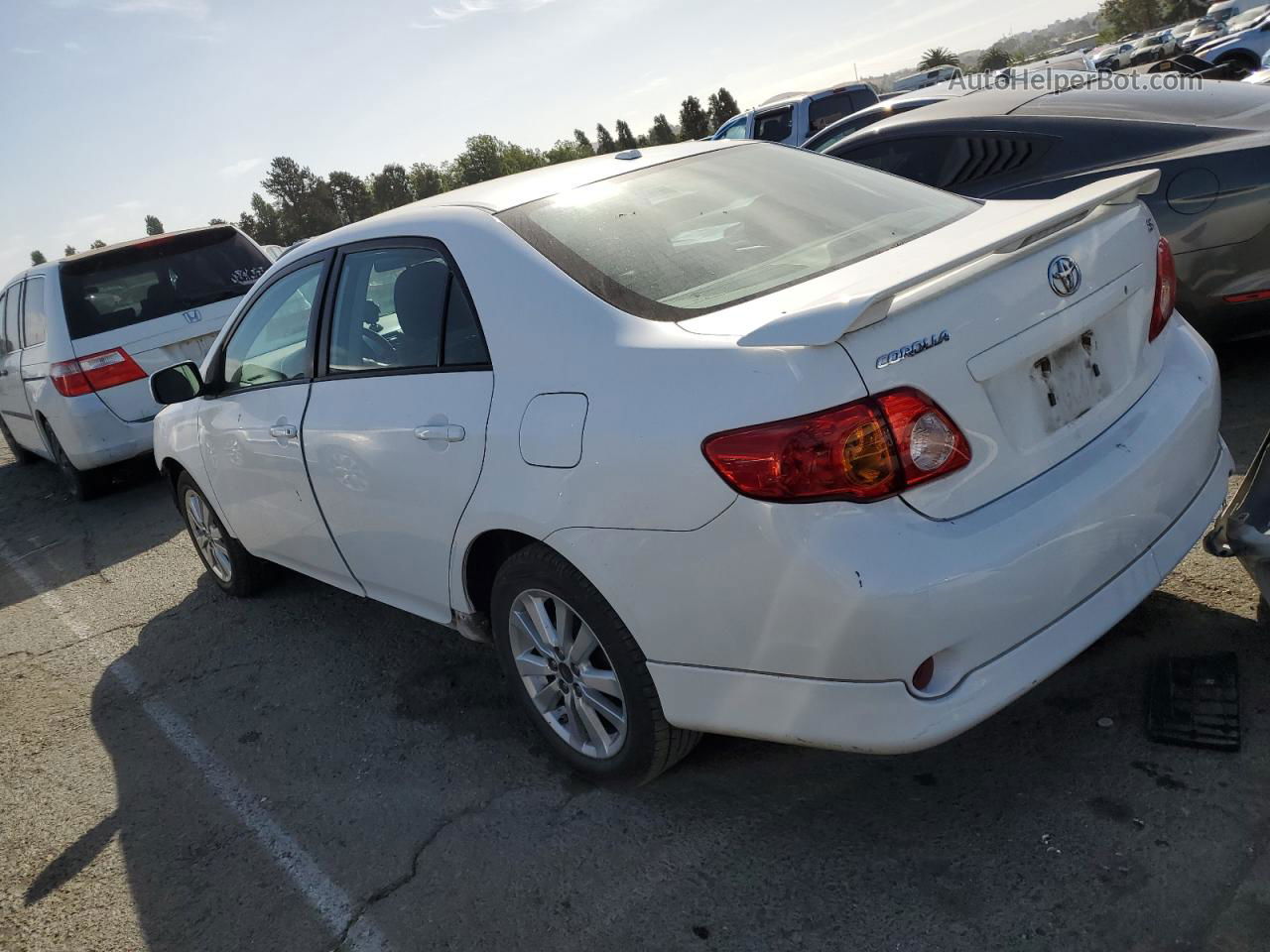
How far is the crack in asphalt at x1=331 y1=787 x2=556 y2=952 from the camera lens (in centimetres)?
268

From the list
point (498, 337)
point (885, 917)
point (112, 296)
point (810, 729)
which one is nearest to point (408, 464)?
point (498, 337)

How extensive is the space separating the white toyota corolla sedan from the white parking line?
0.73m

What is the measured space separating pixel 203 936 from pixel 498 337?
1.82 m

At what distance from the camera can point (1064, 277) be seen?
8.00 feet

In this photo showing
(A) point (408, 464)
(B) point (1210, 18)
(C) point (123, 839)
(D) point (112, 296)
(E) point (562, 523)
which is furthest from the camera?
(B) point (1210, 18)

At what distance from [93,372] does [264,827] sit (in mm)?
5406

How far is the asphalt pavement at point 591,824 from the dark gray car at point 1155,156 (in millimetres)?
708

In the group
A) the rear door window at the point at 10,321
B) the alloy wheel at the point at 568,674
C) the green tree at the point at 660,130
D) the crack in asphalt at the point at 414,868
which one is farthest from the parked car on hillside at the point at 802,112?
the green tree at the point at 660,130

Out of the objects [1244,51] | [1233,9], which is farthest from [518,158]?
[1244,51]

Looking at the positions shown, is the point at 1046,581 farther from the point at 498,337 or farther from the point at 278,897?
the point at 278,897

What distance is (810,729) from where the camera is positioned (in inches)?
90.4

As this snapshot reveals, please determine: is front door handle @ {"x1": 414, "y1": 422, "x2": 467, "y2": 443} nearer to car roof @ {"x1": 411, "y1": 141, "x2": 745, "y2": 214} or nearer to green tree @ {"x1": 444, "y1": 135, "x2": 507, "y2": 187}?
car roof @ {"x1": 411, "y1": 141, "x2": 745, "y2": 214}

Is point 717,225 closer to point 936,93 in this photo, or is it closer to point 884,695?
point 884,695

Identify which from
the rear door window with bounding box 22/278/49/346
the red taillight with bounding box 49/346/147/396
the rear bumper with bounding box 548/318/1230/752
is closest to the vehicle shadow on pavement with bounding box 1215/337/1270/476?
the rear bumper with bounding box 548/318/1230/752
